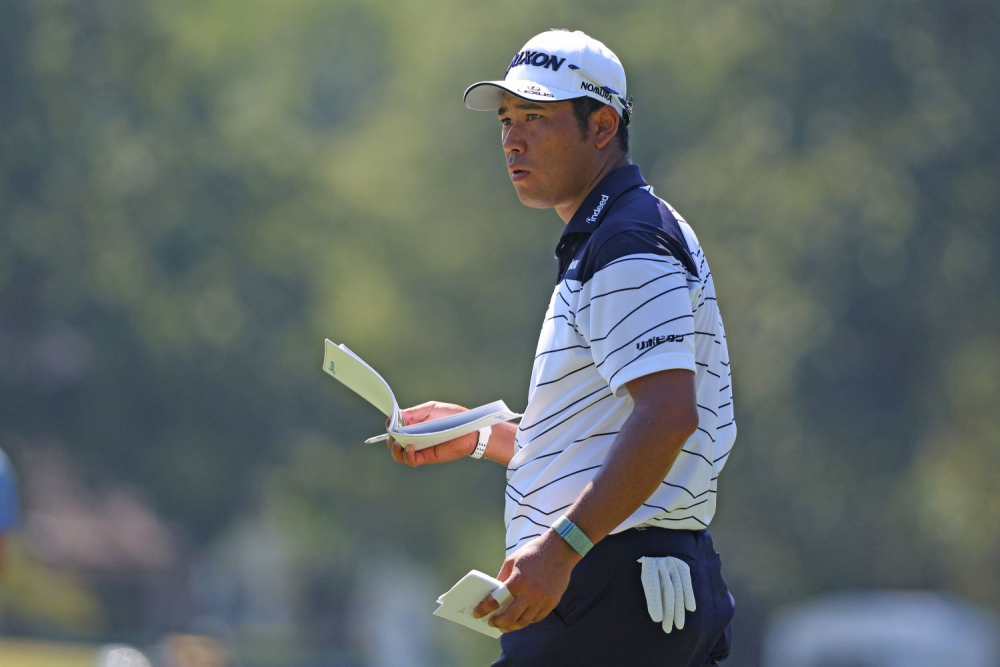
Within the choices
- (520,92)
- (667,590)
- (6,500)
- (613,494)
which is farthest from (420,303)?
(613,494)

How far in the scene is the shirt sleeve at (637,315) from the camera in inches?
134

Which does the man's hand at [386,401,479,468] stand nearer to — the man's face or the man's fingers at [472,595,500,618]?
the man's face

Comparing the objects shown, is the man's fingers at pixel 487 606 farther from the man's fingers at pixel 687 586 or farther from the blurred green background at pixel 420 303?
the blurred green background at pixel 420 303

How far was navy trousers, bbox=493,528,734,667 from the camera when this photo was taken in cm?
353

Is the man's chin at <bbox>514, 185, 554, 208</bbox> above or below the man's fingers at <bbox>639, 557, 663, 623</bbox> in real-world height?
above

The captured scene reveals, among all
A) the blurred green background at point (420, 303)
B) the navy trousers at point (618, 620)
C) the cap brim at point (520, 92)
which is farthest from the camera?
the blurred green background at point (420, 303)

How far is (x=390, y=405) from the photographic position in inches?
156

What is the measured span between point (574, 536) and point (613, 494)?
0.12m

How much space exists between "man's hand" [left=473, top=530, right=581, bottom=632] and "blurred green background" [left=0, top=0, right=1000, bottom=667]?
75.4ft

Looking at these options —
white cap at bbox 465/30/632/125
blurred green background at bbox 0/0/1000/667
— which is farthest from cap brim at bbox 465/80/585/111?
blurred green background at bbox 0/0/1000/667

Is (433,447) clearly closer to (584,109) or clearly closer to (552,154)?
(552,154)

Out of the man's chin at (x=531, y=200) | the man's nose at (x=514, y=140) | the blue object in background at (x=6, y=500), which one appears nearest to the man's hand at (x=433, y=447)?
the man's chin at (x=531, y=200)

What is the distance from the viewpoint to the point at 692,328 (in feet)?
11.4

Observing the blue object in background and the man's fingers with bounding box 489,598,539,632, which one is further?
the blue object in background
